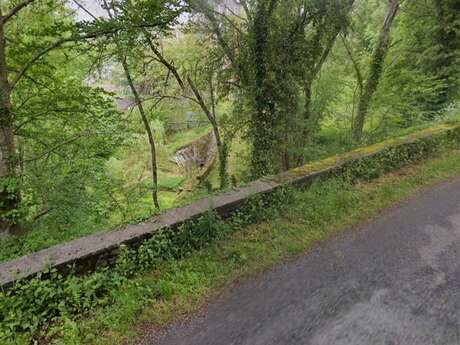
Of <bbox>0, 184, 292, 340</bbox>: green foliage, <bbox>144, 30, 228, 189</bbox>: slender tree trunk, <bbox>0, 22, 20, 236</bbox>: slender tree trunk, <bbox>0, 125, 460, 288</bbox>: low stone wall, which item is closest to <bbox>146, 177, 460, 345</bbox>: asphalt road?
<bbox>0, 184, 292, 340</bbox>: green foliage

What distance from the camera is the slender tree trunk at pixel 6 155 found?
3.52 m

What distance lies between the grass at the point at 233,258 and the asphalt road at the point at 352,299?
15 centimetres

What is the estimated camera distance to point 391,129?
295 inches

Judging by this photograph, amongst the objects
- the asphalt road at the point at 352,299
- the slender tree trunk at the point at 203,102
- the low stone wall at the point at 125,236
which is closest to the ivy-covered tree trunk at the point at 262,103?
the low stone wall at the point at 125,236

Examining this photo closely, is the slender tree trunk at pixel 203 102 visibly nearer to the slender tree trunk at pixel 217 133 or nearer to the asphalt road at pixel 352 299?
the slender tree trunk at pixel 217 133

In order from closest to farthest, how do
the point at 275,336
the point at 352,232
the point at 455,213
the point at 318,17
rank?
1. the point at 275,336
2. the point at 352,232
3. the point at 455,213
4. the point at 318,17

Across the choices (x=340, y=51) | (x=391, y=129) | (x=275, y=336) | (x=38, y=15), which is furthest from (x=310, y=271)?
(x=340, y=51)

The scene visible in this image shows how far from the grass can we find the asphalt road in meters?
0.15

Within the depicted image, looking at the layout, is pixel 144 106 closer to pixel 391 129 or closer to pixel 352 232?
pixel 352 232

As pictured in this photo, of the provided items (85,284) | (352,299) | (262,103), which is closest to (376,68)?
(262,103)

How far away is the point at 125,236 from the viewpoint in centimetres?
251

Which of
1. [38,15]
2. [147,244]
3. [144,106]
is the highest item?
[38,15]

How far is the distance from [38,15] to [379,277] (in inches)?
260

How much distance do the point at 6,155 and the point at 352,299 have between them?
15.7 ft
